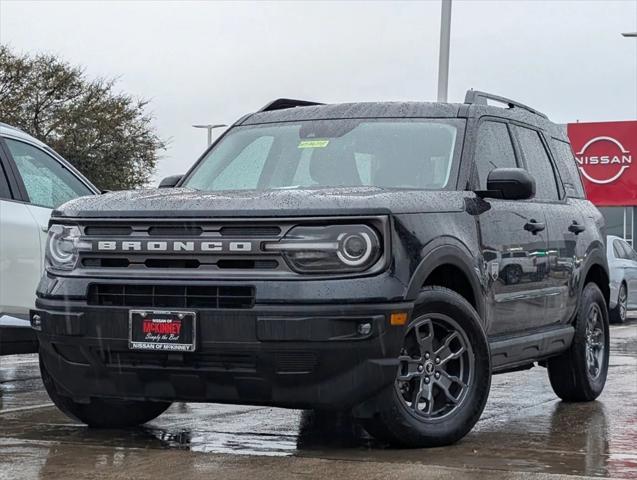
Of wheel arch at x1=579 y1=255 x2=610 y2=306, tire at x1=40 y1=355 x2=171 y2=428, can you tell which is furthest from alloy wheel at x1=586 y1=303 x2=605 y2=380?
tire at x1=40 y1=355 x2=171 y2=428

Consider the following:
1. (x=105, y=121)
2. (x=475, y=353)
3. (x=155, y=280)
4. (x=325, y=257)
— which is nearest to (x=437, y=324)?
(x=475, y=353)

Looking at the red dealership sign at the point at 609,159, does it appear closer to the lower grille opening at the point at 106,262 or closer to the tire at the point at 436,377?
the tire at the point at 436,377

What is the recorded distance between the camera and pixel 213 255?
636 centimetres

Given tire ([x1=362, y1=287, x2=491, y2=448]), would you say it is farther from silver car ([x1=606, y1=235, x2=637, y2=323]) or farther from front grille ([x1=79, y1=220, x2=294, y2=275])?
silver car ([x1=606, y1=235, x2=637, y2=323])

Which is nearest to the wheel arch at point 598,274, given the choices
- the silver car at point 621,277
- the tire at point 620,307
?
the silver car at point 621,277

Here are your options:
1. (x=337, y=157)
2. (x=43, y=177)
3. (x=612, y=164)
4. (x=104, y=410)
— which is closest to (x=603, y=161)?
(x=612, y=164)

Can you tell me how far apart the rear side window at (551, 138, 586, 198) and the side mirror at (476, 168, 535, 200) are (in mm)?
1822

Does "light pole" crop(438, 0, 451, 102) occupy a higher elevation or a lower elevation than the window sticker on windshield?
higher

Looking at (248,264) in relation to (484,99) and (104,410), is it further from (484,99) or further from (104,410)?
(484,99)

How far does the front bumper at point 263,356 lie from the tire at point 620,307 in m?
16.6

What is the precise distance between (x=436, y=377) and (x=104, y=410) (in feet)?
6.10

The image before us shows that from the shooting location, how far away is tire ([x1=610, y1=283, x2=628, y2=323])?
73.4 ft

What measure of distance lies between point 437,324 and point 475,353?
0.26 meters

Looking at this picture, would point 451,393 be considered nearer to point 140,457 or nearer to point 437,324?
point 437,324
